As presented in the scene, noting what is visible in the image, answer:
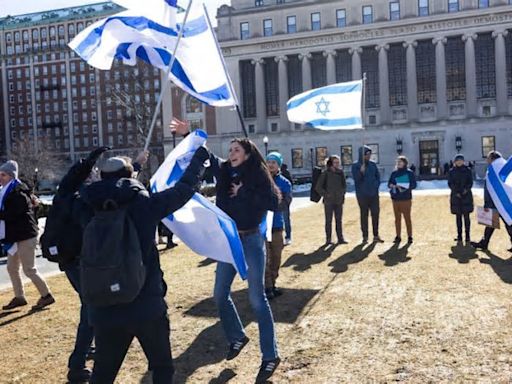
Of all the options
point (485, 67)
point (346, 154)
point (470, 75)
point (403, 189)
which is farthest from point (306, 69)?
point (403, 189)

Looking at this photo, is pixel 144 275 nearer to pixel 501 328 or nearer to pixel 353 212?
pixel 501 328

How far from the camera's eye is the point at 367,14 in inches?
2542


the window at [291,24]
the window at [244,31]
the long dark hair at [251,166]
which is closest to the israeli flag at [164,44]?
the long dark hair at [251,166]

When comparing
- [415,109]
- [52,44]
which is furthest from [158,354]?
[52,44]

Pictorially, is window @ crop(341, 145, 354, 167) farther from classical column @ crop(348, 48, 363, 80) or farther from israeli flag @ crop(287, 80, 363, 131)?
israeli flag @ crop(287, 80, 363, 131)

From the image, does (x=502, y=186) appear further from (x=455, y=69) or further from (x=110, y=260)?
(x=455, y=69)

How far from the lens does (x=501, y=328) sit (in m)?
6.15

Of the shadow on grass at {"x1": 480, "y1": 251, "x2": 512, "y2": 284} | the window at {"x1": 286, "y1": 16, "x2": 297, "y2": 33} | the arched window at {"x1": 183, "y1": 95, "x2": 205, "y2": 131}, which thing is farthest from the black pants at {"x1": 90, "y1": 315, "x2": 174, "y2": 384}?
the arched window at {"x1": 183, "y1": 95, "x2": 205, "y2": 131}

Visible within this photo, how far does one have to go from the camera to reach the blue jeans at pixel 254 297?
16.3 ft

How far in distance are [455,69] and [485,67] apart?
3221 mm

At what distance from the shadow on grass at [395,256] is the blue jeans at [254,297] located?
18.1 feet

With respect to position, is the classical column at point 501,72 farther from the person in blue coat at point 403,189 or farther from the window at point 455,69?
the person in blue coat at point 403,189

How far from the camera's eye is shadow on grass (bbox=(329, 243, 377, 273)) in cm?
1024

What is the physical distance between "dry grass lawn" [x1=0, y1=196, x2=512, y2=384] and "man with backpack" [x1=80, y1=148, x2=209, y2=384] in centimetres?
170
